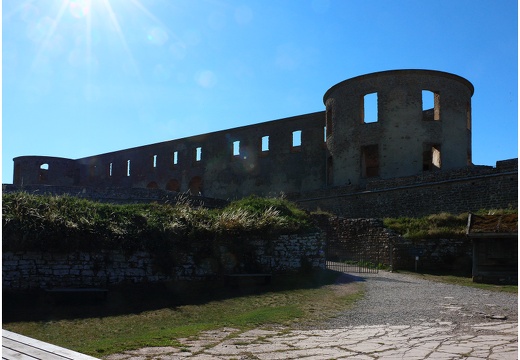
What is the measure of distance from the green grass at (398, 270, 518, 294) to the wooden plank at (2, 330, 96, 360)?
11703 mm

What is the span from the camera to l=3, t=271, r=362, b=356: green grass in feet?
25.8

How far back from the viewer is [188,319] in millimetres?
9977

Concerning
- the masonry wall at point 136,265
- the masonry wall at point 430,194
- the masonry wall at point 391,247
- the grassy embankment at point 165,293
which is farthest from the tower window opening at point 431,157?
the masonry wall at point 136,265

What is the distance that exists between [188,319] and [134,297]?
265 centimetres

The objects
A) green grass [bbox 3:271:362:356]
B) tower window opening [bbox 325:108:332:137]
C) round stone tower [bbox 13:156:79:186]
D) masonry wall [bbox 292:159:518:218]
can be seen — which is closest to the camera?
green grass [bbox 3:271:362:356]

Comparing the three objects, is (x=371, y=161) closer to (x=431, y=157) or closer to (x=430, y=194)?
(x=431, y=157)

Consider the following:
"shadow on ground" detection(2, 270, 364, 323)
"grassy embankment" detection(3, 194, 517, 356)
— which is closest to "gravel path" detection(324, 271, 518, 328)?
"grassy embankment" detection(3, 194, 517, 356)

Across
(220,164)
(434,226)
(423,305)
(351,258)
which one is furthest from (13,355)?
(220,164)

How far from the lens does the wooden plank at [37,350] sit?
13.4ft

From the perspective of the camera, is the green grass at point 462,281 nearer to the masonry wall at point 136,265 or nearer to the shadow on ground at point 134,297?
the shadow on ground at point 134,297

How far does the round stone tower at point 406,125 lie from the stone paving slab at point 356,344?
21107 mm

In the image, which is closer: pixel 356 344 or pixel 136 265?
pixel 356 344

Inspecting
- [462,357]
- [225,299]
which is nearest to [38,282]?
[225,299]

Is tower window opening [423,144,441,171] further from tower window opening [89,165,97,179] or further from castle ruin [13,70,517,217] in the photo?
tower window opening [89,165,97,179]
